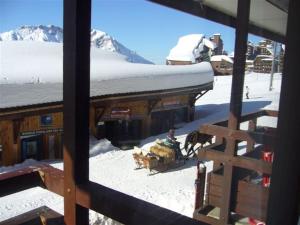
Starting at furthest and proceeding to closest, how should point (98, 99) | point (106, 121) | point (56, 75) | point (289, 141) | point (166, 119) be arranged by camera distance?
point (166, 119), point (98, 99), point (106, 121), point (56, 75), point (289, 141)

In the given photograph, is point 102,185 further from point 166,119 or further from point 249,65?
point 166,119

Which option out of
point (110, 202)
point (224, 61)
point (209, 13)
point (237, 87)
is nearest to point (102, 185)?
point (110, 202)

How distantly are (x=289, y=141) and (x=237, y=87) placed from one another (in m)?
1.63

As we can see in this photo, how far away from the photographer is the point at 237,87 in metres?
2.13

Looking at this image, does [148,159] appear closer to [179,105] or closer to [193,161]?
[193,161]

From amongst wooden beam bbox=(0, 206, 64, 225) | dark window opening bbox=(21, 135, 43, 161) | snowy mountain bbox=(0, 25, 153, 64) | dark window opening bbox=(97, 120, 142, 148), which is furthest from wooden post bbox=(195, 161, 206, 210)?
dark window opening bbox=(21, 135, 43, 161)

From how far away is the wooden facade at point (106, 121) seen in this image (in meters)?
5.42

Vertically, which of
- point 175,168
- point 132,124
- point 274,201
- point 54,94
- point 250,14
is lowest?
point 175,168

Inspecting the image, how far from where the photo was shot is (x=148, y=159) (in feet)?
18.4

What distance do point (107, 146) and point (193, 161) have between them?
4.88 ft

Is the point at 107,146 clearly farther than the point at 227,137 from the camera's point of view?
Yes

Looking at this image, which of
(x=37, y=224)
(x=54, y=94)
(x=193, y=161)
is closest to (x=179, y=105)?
(x=193, y=161)

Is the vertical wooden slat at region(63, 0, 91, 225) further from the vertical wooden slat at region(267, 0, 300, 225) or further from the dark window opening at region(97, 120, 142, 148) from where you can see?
the dark window opening at region(97, 120, 142, 148)

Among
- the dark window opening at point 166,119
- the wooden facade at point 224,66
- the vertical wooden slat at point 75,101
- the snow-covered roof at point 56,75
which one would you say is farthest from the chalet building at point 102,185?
the dark window opening at point 166,119
